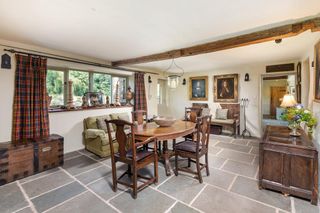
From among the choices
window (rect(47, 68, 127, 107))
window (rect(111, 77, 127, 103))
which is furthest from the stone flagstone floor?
window (rect(111, 77, 127, 103))

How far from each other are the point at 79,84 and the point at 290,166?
443cm

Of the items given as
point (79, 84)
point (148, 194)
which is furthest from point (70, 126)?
point (148, 194)

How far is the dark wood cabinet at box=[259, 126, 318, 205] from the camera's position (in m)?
2.01

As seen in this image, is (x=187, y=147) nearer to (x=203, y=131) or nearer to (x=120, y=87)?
(x=203, y=131)

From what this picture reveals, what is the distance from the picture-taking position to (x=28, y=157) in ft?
8.81

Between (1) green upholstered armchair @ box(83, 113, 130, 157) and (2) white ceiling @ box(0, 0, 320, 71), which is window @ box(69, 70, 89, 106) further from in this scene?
(2) white ceiling @ box(0, 0, 320, 71)

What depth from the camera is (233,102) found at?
5629 millimetres

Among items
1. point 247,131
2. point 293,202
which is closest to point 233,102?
point 247,131

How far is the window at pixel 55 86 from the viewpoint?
12.1 feet

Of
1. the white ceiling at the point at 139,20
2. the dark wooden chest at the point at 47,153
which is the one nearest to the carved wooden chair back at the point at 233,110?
the white ceiling at the point at 139,20

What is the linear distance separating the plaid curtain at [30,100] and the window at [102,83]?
1374 millimetres

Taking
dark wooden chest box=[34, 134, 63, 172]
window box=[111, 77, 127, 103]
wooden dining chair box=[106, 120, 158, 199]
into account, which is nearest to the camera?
wooden dining chair box=[106, 120, 158, 199]

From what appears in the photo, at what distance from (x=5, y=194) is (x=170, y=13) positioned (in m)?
3.10

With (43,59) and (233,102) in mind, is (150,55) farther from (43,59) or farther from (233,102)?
(233,102)
